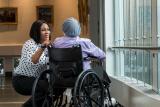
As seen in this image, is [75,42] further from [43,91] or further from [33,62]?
[43,91]

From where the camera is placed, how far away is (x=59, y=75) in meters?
5.60

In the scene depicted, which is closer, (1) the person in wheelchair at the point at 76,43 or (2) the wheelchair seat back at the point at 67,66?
(2) the wheelchair seat back at the point at 67,66

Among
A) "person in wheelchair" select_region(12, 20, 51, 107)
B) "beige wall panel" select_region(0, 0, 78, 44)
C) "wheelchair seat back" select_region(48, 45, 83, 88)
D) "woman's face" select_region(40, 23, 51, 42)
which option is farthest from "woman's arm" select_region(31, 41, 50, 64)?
"beige wall panel" select_region(0, 0, 78, 44)

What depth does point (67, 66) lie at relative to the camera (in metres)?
5.60

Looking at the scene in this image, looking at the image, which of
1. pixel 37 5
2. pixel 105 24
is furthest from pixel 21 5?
pixel 105 24

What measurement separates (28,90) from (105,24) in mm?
4048

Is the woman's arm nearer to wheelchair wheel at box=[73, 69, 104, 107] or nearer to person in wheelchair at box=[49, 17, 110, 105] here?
person in wheelchair at box=[49, 17, 110, 105]

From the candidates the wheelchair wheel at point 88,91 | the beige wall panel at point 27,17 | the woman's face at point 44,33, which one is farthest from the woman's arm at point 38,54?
the beige wall panel at point 27,17

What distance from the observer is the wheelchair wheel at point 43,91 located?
18.7ft

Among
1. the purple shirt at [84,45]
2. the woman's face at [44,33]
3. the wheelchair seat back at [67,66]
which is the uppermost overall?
the woman's face at [44,33]

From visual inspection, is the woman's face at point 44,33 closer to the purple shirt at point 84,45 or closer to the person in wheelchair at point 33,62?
the person in wheelchair at point 33,62

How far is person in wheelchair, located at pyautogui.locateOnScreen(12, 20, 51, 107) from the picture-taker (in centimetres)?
574

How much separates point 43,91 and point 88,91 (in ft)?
1.78

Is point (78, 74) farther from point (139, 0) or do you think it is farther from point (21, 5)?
point (21, 5)
